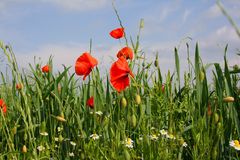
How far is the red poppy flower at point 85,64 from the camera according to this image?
9.46ft

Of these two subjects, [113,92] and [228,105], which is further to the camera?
[113,92]

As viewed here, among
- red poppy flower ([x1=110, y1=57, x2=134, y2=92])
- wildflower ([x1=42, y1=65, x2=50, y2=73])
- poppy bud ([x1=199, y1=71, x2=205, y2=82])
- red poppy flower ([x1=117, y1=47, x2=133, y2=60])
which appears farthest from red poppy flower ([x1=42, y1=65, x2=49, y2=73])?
poppy bud ([x1=199, y1=71, x2=205, y2=82])

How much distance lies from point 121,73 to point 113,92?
1.30 metres

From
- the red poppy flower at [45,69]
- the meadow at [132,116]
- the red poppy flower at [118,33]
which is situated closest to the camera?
the meadow at [132,116]

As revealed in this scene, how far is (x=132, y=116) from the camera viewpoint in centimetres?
249

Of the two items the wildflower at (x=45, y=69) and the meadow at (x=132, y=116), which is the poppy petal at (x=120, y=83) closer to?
the meadow at (x=132, y=116)

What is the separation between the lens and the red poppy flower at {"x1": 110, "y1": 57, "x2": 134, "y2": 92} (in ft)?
8.09

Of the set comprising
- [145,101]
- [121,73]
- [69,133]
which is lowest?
[69,133]

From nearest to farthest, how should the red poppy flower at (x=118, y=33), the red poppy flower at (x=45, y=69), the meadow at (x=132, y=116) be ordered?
the meadow at (x=132, y=116) < the red poppy flower at (x=118, y=33) < the red poppy flower at (x=45, y=69)

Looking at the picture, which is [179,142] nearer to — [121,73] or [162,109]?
[162,109]

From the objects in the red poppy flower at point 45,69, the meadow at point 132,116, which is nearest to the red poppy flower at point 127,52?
the meadow at point 132,116

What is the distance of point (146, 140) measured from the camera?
2352 mm

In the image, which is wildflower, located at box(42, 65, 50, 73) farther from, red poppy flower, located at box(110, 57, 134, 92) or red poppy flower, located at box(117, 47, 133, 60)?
red poppy flower, located at box(110, 57, 134, 92)

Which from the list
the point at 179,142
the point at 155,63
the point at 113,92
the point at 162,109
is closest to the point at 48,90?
the point at 113,92
